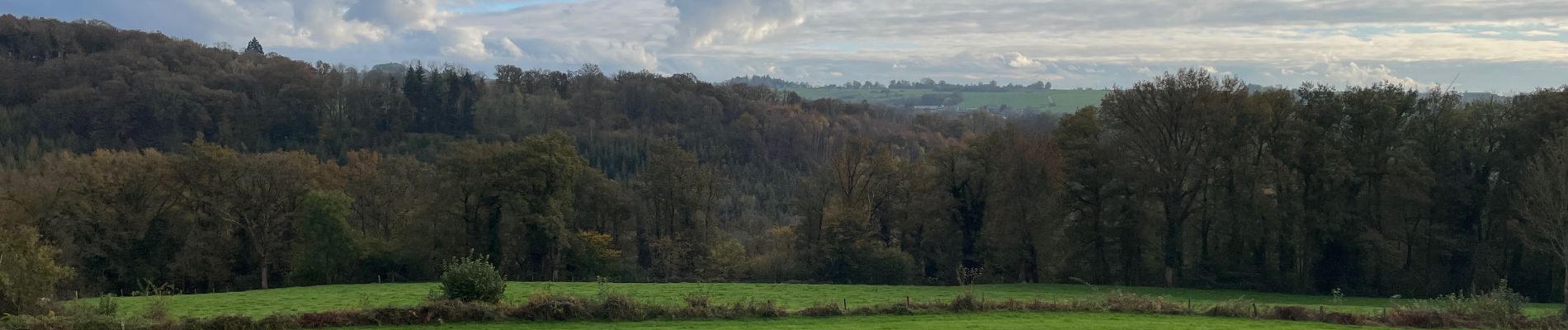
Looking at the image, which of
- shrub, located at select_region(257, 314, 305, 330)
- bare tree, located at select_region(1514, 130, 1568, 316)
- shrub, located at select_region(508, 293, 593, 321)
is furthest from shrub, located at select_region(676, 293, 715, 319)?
bare tree, located at select_region(1514, 130, 1568, 316)

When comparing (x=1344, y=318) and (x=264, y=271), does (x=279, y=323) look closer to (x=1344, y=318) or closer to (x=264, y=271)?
(x=1344, y=318)

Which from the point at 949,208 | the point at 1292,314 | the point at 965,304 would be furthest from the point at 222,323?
the point at 949,208

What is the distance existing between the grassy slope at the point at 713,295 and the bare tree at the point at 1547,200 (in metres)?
2.37

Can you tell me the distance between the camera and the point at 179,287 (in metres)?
46.2

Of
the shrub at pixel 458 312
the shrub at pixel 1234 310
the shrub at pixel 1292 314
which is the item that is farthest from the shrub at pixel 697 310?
the shrub at pixel 1292 314

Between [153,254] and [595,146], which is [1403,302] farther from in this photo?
[595,146]

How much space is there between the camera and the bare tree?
102 ft

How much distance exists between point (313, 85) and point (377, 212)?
5823cm

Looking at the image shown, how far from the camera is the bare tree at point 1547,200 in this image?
31109 mm

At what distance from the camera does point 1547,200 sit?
31.7 metres

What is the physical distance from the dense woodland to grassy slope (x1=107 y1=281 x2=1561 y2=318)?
3.05m

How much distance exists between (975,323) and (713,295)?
10718mm

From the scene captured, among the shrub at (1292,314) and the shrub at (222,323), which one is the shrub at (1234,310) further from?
the shrub at (222,323)

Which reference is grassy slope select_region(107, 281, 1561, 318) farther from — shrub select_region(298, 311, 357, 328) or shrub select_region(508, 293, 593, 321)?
shrub select_region(508, 293, 593, 321)
